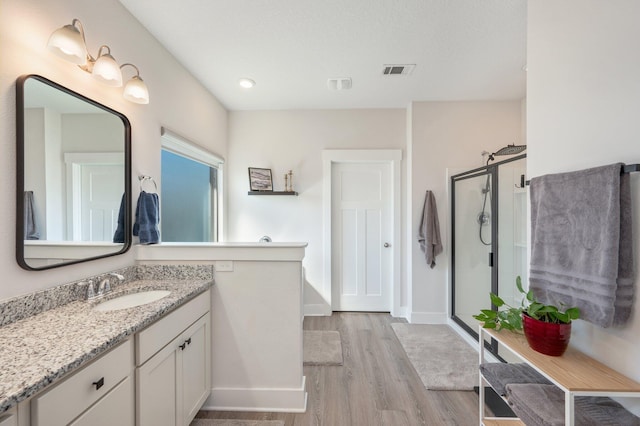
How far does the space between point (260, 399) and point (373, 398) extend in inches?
31.7

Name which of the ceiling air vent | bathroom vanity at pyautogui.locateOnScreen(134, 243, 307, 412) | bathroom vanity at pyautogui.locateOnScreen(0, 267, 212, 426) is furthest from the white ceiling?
bathroom vanity at pyautogui.locateOnScreen(0, 267, 212, 426)

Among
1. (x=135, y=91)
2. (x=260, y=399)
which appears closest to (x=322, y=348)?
(x=260, y=399)

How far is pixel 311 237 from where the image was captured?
3273mm

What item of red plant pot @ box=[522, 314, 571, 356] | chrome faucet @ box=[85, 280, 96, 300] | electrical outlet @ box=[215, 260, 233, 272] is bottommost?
red plant pot @ box=[522, 314, 571, 356]

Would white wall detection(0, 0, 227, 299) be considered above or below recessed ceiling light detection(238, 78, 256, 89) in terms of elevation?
below

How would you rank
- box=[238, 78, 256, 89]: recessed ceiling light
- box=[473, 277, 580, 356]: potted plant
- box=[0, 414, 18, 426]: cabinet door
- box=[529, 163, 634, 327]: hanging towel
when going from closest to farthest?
box=[0, 414, 18, 426]: cabinet door → box=[529, 163, 634, 327]: hanging towel → box=[473, 277, 580, 356]: potted plant → box=[238, 78, 256, 89]: recessed ceiling light

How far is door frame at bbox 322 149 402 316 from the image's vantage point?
3.22 meters

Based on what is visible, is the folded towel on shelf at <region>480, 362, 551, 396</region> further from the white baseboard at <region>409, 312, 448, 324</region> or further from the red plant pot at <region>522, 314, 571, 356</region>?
the white baseboard at <region>409, 312, 448, 324</region>

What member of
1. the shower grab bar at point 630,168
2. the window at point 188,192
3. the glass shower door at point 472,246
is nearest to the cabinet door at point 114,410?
the window at point 188,192

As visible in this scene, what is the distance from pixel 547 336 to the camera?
112 cm

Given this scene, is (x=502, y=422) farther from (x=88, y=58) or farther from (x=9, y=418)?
(x=88, y=58)

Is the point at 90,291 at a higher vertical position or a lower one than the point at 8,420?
higher

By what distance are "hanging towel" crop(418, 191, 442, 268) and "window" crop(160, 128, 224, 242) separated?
8.18ft

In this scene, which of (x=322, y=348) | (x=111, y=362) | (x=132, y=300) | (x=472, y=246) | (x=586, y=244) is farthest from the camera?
(x=472, y=246)
